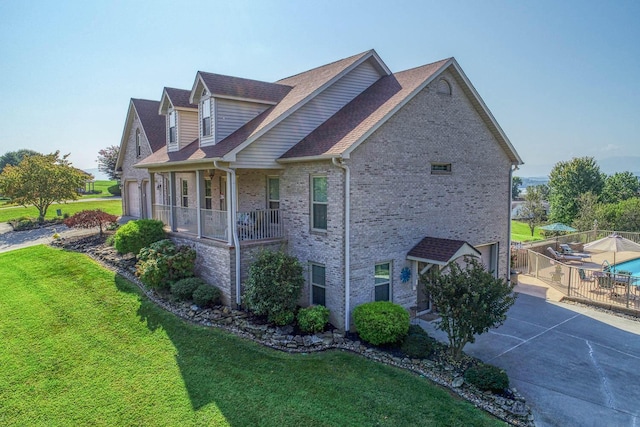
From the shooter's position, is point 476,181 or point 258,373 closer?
point 258,373

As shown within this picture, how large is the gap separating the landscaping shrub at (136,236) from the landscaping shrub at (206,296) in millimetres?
4517

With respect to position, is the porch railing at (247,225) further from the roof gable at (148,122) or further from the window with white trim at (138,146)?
the window with white trim at (138,146)

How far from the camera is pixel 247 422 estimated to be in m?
7.65

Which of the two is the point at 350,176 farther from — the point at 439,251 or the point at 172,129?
the point at 172,129

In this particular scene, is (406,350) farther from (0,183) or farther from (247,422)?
(0,183)

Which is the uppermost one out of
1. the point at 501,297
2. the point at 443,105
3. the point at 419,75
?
the point at 419,75

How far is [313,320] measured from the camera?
1146 centimetres

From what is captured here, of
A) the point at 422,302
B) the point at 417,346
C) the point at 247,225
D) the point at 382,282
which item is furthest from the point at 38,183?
the point at 417,346

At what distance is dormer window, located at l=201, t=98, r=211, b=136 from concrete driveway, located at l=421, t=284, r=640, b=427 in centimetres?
1104

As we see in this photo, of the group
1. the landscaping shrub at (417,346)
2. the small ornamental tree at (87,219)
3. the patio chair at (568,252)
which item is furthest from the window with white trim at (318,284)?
the patio chair at (568,252)

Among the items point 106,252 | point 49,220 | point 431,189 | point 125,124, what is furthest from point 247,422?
point 49,220

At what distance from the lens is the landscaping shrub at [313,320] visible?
1147 cm

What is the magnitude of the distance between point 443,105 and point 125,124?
69.4 ft

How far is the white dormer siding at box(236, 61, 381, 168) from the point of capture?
42.8 ft
